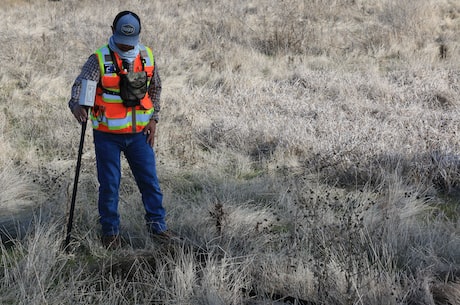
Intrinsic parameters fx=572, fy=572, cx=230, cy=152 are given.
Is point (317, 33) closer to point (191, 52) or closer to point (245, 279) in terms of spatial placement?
point (191, 52)

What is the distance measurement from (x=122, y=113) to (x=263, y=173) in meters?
2.04

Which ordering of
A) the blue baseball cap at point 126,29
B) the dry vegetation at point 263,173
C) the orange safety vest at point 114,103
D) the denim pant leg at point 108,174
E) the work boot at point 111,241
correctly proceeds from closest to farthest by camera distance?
the dry vegetation at point 263,173
the blue baseball cap at point 126,29
the orange safety vest at point 114,103
the denim pant leg at point 108,174
the work boot at point 111,241

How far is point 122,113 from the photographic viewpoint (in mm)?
3713

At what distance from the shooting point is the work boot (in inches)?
153

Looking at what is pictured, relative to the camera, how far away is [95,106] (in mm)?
3717

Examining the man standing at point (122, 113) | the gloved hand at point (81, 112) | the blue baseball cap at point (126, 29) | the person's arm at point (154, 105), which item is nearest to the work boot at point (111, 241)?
the man standing at point (122, 113)

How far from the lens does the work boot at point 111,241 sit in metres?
3.88

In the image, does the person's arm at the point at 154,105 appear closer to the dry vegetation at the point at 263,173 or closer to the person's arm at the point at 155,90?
the person's arm at the point at 155,90

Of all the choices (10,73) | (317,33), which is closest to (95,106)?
(10,73)

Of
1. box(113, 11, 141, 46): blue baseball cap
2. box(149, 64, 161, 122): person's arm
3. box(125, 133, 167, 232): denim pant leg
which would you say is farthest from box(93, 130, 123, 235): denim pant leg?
box(113, 11, 141, 46): blue baseball cap

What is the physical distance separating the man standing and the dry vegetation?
0.24 m

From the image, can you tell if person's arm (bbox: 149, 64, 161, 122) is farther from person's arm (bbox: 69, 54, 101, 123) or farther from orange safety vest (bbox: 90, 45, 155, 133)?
person's arm (bbox: 69, 54, 101, 123)

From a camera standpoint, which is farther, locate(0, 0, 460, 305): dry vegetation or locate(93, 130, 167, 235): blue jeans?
locate(93, 130, 167, 235): blue jeans

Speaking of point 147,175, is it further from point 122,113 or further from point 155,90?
point 155,90
